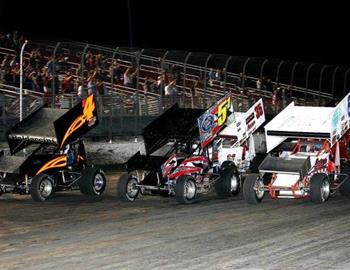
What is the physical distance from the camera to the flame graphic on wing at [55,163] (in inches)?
632

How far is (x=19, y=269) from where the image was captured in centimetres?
924

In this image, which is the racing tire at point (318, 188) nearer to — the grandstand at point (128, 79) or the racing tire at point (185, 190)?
the racing tire at point (185, 190)

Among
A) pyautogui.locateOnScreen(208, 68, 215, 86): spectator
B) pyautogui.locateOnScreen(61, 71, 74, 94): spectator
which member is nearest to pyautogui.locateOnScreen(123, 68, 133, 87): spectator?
pyautogui.locateOnScreen(61, 71, 74, 94): spectator

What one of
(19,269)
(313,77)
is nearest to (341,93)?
(313,77)

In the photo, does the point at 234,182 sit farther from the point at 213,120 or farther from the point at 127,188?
the point at 127,188

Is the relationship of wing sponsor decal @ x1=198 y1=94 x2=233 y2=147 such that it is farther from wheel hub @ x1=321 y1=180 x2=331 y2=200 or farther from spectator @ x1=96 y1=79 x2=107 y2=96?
spectator @ x1=96 y1=79 x2=107 y2=96

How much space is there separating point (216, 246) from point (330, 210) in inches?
165

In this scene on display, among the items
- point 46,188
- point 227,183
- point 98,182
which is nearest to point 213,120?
point 227,183

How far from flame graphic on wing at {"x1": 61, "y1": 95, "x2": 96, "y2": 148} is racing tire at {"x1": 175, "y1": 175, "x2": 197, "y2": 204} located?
269cm

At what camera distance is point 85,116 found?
54.8 feet

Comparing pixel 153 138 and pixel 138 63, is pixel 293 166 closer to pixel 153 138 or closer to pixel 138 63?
pixel 153 138

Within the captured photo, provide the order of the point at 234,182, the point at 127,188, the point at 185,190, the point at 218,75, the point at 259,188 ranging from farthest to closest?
the point at 218,75, the point at 234,182, the point at 127,188, the point at 185,190, the point at 259,188

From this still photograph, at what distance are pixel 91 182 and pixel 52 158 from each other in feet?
3.26

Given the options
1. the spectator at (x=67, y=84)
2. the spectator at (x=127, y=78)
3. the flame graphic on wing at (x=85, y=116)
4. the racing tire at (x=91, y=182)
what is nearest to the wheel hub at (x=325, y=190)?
the racing tire at (x=91, y=182)
